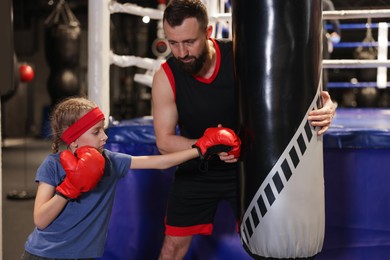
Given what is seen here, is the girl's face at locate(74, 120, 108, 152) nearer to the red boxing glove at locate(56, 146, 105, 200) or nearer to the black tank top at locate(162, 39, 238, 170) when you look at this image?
the red boxing glove at locate(56, 146, 105, 200)

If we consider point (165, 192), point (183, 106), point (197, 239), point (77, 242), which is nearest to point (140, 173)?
point (165, 192)

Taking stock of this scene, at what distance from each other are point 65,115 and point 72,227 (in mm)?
335

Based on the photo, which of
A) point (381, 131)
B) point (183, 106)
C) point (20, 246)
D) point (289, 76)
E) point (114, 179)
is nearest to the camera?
point (289, 76)

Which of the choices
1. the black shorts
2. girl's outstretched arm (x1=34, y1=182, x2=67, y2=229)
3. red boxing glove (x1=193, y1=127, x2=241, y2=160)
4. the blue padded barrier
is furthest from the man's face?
the blue padded barrier

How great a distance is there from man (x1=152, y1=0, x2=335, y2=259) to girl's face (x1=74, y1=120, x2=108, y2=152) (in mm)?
283

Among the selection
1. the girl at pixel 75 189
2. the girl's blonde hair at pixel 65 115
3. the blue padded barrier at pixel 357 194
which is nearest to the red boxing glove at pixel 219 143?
the girl at pixel 75 189

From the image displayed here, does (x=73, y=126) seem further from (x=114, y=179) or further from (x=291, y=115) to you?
(x=291, y=115)

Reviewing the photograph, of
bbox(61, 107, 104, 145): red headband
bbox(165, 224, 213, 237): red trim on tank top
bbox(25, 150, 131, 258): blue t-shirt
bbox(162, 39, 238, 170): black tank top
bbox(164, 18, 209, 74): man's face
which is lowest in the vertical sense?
bbox(165, 224, 213, 237): red trim on tank top

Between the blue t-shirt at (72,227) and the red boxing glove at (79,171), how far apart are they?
4.4 inches

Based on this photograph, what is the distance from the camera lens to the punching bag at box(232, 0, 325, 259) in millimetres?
1438

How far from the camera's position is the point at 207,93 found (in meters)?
1.83

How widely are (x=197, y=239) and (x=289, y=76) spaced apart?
107 centimetres

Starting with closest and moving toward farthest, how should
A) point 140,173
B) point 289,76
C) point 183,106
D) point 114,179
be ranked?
point 289,76, point 114,179, point 183,106, point 140,173

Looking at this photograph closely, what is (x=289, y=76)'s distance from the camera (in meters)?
1.44
